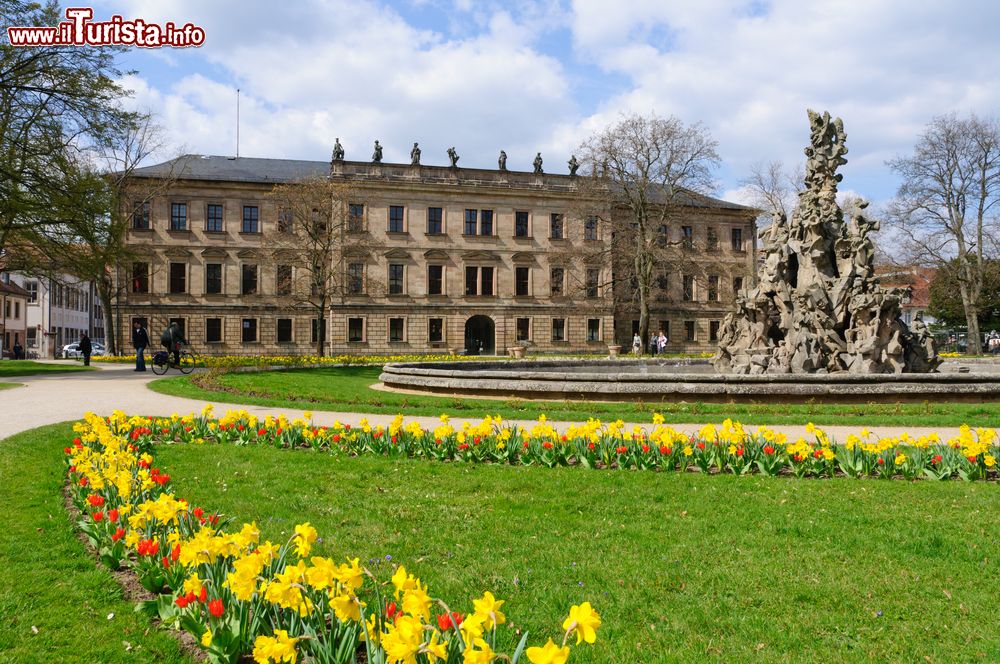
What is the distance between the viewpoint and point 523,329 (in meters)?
51.8

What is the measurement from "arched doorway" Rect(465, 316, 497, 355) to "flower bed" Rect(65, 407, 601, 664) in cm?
4891

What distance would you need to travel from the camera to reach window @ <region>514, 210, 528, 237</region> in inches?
2047

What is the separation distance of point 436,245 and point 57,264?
26.9m

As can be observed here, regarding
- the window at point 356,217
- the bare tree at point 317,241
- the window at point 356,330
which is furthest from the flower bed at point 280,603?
the window at point 356,217

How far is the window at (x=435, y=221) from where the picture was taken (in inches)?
1984

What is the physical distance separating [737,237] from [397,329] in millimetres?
30126

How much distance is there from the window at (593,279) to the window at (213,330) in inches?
1083

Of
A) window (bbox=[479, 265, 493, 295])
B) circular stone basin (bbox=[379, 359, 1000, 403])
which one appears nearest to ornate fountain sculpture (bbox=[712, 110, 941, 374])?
circular stone basin (bbox=[379, 359, 1000, 403])

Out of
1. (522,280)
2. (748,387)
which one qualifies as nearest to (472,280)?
(522,280)

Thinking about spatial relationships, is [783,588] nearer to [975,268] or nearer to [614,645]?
[614,645]

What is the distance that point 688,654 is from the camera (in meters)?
3.25

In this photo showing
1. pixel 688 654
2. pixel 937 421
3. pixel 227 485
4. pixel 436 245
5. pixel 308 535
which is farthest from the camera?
pixel 436 245

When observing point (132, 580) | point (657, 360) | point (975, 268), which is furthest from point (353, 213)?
point (132, 580)

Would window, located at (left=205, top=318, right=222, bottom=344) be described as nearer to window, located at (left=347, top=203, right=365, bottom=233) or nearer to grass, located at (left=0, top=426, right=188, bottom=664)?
window, located at (left=347, top=203, right=365, bottom=233)
